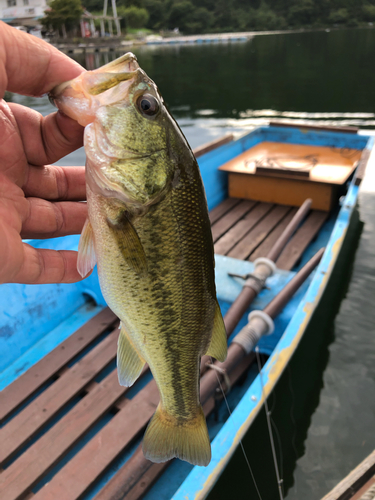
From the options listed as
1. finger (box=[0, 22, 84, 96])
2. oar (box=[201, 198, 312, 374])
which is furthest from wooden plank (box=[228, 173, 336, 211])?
finger (box=[0, 22, 84, 96])

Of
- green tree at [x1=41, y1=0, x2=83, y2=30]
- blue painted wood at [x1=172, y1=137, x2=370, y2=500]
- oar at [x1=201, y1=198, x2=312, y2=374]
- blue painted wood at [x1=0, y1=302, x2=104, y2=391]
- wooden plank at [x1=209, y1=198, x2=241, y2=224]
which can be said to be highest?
green tree at [x1=41, y1=0, x2=83, y2=30]

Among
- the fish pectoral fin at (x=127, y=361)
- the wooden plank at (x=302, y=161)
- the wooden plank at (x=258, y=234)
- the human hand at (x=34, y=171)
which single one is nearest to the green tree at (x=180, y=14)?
the wooden plank at (x=302, y=161)

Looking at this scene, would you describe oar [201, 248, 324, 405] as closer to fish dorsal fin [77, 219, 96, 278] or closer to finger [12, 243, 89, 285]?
finger [12, 243, 89, 285]

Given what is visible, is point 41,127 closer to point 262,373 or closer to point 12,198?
point 12,198

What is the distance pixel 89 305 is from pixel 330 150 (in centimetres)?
588

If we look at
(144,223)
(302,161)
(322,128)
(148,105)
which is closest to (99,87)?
(148,105)

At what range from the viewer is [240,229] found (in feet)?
20.0

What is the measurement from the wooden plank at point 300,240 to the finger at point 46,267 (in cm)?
368

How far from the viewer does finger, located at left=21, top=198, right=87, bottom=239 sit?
1.90m

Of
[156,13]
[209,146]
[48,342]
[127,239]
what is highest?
[156,13]

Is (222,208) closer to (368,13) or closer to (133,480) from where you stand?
(133,480)

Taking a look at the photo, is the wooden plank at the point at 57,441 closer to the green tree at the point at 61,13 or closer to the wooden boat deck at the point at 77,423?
the wooden boat deck at the point at 77,423

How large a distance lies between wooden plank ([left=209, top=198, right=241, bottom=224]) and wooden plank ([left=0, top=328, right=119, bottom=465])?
10.3 feet

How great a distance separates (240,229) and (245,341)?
300 centimetres
